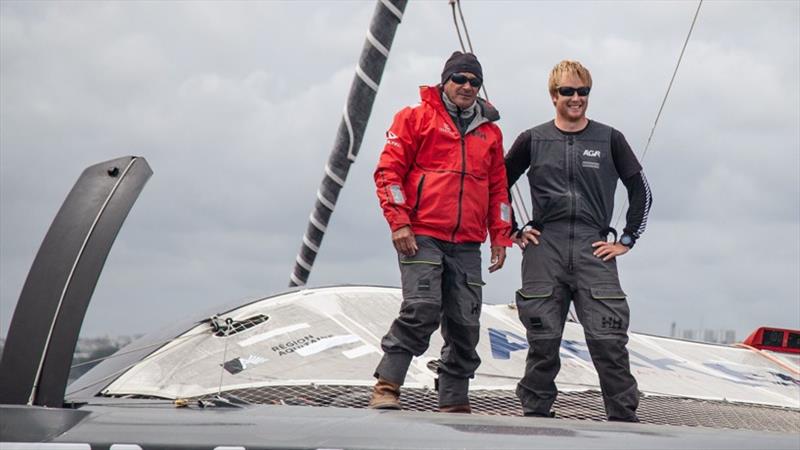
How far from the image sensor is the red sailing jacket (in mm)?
4484

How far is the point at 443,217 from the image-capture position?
4484 millimetres

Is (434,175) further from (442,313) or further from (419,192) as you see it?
(442,313)

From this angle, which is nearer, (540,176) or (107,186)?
(107,186)

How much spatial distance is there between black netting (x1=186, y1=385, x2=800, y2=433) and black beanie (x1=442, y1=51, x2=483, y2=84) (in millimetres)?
1451

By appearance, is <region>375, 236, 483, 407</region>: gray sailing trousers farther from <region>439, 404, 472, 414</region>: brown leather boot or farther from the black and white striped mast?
the black and white striped mast

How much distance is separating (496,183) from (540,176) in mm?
183

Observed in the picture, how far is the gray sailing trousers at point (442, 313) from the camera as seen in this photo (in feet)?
14.4

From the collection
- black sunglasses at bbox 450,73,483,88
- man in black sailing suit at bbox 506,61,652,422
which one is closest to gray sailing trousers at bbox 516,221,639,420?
man in black sailing suit at bbox 506,61,652,422

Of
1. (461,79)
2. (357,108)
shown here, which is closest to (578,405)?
(461,79)

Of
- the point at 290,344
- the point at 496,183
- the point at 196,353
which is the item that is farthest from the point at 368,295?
the point at 496,183

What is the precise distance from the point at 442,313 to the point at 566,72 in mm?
1115

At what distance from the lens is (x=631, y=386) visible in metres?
4.54

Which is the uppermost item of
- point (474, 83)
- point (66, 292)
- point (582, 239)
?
point (474, 83)

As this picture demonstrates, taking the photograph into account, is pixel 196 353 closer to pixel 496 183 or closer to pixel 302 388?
pixel 302 388
